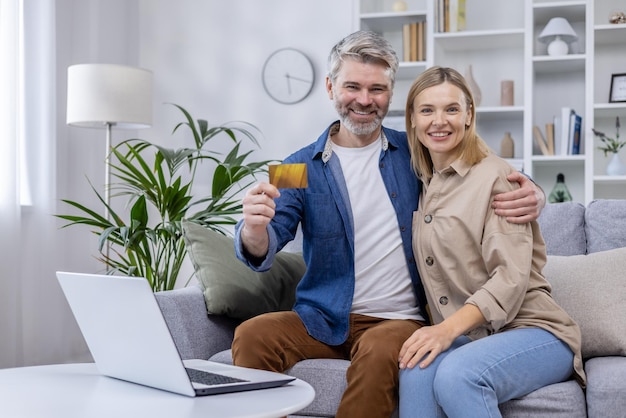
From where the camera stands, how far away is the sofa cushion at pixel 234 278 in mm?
2252

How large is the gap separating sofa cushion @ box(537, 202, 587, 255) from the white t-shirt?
0.57 meters

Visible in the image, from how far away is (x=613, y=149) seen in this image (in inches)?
167

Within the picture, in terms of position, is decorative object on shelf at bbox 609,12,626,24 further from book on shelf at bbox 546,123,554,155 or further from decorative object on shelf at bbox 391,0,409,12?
decorative object on shelf at bbox 391,0,409,12

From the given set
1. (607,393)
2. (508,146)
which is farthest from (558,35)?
(607,393)

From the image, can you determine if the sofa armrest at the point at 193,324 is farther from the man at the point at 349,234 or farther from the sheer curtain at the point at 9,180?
the sheer curtain at the point at 9,180

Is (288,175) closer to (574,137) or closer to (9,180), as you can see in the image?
(9,180)

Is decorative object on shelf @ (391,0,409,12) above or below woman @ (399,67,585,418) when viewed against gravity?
above

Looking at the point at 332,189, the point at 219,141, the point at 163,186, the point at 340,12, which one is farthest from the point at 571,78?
the point at 332,189

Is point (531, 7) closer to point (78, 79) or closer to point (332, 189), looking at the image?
point (78, 79)

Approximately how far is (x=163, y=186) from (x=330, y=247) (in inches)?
53.3

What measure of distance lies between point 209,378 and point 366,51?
1.02 meters

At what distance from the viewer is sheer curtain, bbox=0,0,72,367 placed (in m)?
3.72

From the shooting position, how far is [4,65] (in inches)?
146

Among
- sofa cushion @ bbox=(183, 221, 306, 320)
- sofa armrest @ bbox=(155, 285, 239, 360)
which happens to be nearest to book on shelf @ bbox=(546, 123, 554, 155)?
sofa cushion @ bbox=(183, 221, 306, 320)
